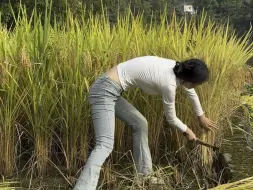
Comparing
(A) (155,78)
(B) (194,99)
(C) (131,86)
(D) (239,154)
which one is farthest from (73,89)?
(D) (239,154)

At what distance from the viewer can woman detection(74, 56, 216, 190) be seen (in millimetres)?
2289

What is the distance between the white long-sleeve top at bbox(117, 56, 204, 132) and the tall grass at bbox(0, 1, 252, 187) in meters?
0.33

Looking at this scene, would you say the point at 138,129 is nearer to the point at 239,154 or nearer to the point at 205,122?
the point at 205,122

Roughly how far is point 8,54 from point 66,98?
1.65ft

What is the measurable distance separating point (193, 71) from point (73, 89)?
0.81 metres

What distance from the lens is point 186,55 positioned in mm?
3006

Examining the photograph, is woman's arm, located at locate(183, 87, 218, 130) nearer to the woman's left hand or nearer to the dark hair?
the woman's left hand

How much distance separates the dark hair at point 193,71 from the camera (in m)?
2.28

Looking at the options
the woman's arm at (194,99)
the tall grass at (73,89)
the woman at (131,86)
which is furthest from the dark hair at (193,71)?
the tall grass at (73,89)

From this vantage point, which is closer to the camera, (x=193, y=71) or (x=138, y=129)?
(x=193, y=71)

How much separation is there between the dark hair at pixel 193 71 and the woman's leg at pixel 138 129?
414mm

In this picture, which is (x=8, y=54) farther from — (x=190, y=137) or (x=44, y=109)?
(x=190, y=137)

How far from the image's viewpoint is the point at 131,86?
98.5 inches

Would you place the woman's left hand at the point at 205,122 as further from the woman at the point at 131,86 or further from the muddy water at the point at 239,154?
the muddy water at the point at 239,154
